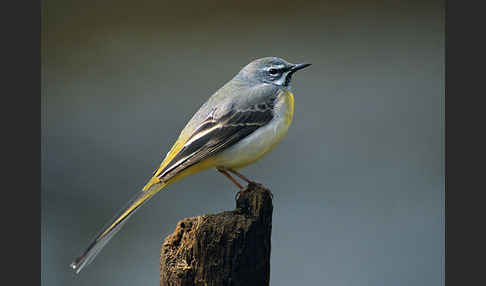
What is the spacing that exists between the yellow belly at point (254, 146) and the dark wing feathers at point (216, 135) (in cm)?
3

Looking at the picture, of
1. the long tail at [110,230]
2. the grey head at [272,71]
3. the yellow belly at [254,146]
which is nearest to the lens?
the long tail at [110,230]

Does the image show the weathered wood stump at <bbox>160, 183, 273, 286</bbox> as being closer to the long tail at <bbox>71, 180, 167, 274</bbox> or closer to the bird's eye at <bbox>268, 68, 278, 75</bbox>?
the long tail at <bbox>71, 180, 167, 274</bbox>

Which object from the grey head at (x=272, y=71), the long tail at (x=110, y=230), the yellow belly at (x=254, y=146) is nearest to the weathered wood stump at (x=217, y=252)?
the long tail at (x=110, y=230)

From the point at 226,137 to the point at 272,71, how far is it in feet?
→ 1.62

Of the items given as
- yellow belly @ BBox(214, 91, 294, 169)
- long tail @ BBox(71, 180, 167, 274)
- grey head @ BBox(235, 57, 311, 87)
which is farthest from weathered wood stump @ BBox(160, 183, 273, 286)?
grey head @ BBox(235, 57, 311, 87)

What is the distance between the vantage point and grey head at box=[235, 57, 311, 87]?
2.81 meters

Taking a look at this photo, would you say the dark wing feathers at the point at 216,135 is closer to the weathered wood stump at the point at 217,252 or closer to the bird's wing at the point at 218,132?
the bird's wing at the point at 218,132

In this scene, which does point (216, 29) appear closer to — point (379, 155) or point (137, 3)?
point (137, 3)

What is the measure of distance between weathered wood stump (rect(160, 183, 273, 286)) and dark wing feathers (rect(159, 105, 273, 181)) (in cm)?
30

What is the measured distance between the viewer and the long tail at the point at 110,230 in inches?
95.4

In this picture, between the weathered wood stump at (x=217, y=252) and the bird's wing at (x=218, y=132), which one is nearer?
the weathered wood stump at (x=217, y=252)

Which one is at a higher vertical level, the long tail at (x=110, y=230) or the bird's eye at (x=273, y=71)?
the bird's eye at (x=273, y=71)

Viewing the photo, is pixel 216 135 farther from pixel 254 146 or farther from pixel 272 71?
pixel 272 71

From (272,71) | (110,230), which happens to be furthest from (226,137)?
(110,230)
